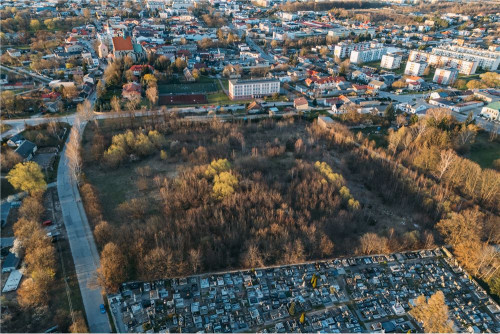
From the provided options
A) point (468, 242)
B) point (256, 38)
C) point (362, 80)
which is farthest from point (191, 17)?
point (468, 242)

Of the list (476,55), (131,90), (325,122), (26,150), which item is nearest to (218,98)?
(131,90)

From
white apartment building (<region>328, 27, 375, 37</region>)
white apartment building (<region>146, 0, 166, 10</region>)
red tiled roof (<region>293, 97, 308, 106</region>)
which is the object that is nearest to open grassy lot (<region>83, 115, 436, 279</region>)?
red tiled roof (<region>293, 97, 308, 106</region>)

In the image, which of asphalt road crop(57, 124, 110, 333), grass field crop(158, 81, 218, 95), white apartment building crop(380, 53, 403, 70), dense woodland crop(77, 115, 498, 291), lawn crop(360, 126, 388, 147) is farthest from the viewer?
white apartment building crop(380, 53, 403, 70)

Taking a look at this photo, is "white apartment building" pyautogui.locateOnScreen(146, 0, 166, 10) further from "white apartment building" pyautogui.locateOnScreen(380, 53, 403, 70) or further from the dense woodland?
the dense woodland

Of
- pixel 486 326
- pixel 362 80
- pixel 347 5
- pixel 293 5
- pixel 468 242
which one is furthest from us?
pixel 347 5

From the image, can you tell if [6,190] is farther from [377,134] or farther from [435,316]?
[377,134]

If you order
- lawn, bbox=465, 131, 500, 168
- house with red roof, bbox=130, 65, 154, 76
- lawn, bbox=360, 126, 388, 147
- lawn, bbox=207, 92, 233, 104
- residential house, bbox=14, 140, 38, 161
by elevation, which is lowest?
lawn, bbox=465, 131, 500, 168

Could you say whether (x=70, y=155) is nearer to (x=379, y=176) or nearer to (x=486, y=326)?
(x=379, y=176)
